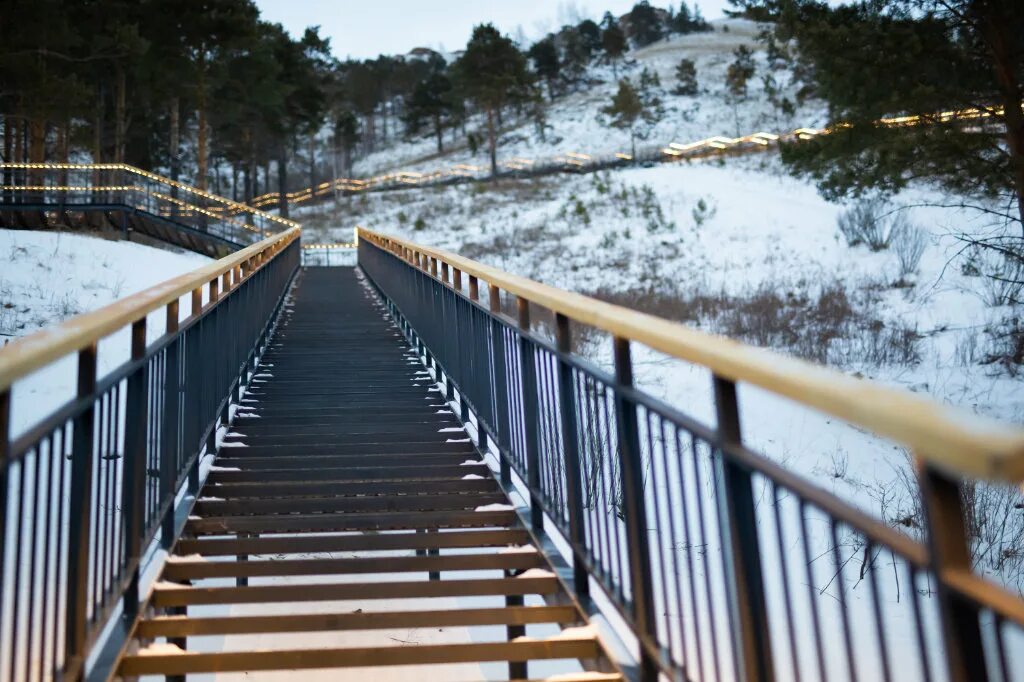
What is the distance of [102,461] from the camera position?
3.64m

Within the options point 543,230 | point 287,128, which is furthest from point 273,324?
point 287,128

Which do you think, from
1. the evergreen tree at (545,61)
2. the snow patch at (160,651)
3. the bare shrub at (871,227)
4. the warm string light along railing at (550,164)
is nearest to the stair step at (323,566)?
the snow patch at (160,651)

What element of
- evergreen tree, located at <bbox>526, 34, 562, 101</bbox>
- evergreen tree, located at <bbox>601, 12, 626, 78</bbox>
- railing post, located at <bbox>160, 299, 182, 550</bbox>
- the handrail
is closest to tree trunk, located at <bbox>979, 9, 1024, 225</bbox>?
railing post, located at <bbox>160, 299, 182, 550</bbox>

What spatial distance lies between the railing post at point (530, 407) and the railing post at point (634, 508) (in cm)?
122

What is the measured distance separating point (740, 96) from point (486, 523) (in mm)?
75792

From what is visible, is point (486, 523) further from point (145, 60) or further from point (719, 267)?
point (145, 60)

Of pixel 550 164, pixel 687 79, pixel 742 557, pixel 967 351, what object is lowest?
pixel 967 351

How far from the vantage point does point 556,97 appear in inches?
3511

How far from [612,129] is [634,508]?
235 feet

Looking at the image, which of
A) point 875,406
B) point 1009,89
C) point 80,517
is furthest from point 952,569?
point 1009,89

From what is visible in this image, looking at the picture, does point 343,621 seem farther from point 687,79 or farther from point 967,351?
point 687,79

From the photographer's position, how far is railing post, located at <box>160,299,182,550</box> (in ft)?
12.3

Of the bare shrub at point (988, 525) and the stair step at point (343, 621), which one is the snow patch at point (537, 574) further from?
the bare shrub at point (988, 525)

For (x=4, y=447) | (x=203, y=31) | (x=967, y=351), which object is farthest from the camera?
(x=203, y=31)
